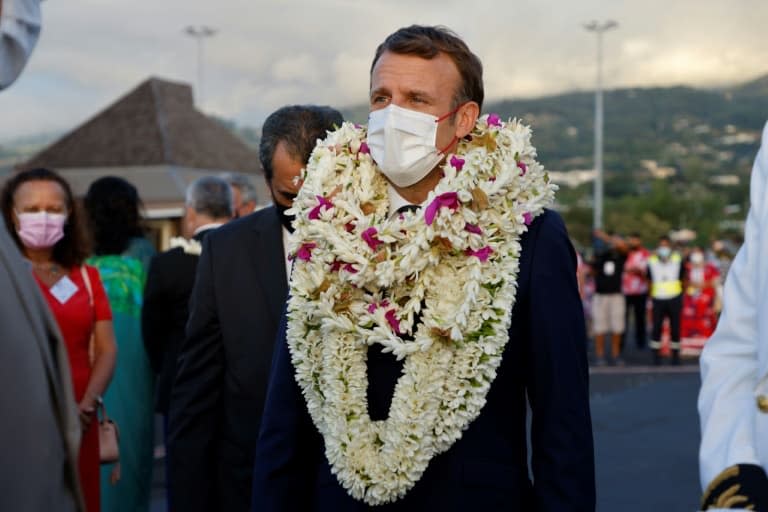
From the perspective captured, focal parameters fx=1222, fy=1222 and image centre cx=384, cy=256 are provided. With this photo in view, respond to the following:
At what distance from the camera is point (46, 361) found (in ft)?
7.79

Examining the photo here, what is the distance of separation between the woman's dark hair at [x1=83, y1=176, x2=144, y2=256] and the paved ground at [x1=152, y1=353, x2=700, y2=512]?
211 centimetres

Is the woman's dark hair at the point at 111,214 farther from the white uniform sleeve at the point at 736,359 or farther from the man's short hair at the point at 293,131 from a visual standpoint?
the white uniform sleeve at the point at 736,359

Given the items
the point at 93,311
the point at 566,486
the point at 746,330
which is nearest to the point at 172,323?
the point at 93,311

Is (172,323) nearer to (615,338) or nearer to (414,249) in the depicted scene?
(414,249)

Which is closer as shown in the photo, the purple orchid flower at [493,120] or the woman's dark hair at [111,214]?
the purple orchid flower at [493,120]

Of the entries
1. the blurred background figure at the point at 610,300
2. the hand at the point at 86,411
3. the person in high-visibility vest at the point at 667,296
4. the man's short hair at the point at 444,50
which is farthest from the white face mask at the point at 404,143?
the blurred background figure at the point at 610,300

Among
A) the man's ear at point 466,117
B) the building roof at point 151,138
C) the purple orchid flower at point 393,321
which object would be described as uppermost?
the building roof at point 151,138

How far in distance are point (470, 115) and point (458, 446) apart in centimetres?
91

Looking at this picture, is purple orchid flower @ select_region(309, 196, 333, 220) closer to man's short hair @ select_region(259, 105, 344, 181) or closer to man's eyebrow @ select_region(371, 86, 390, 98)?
man's eyebrow @ select_region(371, 86, 390, 98)

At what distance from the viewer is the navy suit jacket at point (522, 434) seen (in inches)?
118

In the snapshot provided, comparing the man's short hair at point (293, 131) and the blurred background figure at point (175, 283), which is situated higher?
the man's short hair at point (293, 131)

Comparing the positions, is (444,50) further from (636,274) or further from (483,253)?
(636,274)

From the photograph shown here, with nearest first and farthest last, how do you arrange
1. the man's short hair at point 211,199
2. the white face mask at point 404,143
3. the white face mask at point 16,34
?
the white face mask at point 16,34 < the white face mask at point 404,143 < the man's short hair at point 211,199

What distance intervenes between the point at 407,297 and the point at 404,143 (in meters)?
0.41
